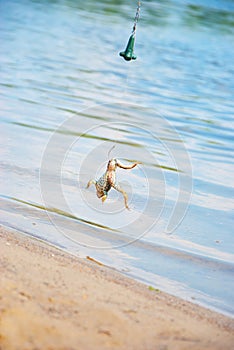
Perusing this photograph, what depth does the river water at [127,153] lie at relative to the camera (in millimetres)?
7992

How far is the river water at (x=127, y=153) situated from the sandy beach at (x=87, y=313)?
0.81 meters

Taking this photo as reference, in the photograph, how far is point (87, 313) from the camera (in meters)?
5.34

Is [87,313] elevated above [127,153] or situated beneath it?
elevated above

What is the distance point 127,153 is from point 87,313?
21.6 ft

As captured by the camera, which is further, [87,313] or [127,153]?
[127,153]

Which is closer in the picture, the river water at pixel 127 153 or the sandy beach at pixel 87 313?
the sandy beach at pixel 87 313

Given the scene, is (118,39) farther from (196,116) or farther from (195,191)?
(195,191)

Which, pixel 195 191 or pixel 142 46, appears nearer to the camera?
pixel 195 191

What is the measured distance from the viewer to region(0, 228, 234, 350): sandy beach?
4906 millimetres

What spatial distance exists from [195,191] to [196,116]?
5.49 meters

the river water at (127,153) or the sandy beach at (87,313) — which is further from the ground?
the sandy beach at (87,313)

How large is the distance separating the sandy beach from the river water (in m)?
0.81

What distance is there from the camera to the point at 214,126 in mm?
14609

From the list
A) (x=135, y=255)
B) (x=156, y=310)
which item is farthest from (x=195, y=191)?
(x=156, y=310)
